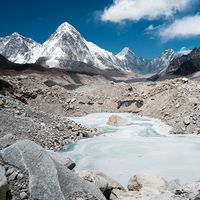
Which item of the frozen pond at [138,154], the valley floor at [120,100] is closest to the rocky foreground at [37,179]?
the frozen pond at [138,154]

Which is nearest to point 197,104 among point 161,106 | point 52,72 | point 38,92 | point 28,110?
point 161,106

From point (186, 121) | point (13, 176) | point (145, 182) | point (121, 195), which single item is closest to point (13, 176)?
point (13, 176)

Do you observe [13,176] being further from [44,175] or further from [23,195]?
[44,175]

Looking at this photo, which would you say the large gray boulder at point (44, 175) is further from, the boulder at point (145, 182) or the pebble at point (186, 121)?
the pebble at point (186, 121)

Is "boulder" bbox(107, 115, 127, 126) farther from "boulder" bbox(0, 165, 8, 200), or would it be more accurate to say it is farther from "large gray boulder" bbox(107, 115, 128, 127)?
"boulder" bbox(0, 165, 8, 200)

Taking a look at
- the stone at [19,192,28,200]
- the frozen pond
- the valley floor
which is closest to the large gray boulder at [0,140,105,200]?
the stone at [19,192,28,200]

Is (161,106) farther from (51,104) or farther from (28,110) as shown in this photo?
(28,110)
